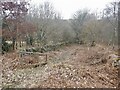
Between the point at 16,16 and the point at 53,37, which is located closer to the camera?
the point at 16,16

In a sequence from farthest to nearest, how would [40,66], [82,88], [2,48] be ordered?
[2,48] → [40,66] → [82,88]

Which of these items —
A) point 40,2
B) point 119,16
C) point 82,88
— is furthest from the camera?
point 40,2

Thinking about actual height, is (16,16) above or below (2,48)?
above

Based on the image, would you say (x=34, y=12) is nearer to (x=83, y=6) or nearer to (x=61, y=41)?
(x=61, y=41)

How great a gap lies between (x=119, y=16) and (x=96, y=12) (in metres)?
10.1

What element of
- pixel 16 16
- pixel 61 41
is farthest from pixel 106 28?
pixel 16 16

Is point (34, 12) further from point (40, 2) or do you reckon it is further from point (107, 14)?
point (107, 14)

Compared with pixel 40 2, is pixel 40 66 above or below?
below

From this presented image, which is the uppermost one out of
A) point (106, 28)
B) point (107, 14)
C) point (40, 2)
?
point (40, 2)

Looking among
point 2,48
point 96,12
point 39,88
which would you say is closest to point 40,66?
point 39,88

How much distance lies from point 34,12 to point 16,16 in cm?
786

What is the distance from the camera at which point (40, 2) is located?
25500 mm

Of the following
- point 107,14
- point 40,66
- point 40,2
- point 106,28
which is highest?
point 40,2

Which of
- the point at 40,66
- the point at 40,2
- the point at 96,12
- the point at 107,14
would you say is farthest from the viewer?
the point at 96,12
